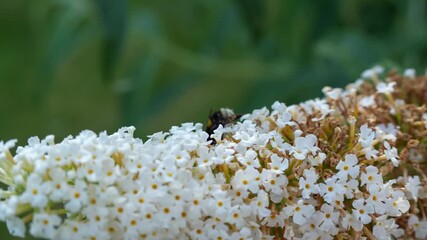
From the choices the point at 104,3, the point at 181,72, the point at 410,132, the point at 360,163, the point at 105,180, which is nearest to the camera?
the point at 105,180

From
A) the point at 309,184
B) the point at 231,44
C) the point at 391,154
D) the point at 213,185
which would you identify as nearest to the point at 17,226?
the point at 213,185

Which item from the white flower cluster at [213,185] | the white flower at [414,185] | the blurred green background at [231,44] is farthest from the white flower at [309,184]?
the blurred green background at [231,44]

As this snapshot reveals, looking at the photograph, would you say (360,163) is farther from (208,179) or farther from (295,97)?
(295,97)

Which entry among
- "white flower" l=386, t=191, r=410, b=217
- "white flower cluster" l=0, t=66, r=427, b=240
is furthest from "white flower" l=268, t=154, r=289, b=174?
"white flower" l=386, t=191, r=410, b=217

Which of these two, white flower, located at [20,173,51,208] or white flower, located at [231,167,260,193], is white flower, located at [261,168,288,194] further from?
white flower, located at [20,173,51,208]

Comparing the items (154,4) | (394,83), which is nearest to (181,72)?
(154,4)

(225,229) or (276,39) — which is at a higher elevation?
(276,39)
